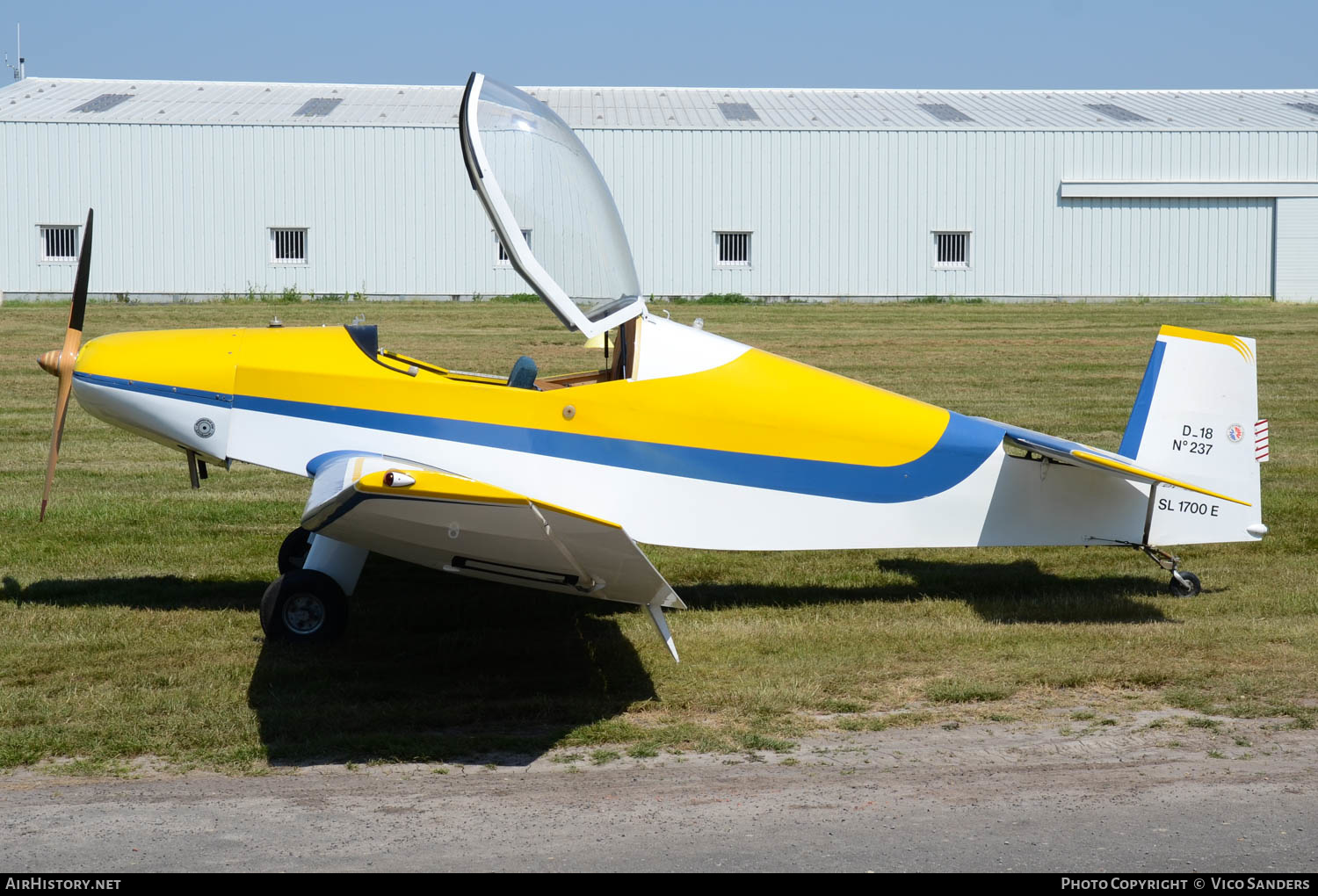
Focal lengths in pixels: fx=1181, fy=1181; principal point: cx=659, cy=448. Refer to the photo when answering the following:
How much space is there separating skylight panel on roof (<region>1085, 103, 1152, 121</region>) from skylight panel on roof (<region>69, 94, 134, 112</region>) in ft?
88.7

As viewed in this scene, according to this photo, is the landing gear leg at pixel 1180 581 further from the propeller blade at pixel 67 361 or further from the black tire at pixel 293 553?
the propeller blade at pixel 67 361

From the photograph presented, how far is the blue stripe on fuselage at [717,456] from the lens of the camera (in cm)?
637

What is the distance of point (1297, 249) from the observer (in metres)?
31.1

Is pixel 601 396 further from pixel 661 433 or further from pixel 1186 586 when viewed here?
pixel 1186 586

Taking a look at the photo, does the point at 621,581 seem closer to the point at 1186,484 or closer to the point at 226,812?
the point at 226,812

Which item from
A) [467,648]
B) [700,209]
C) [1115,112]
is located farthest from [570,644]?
[1115,112]

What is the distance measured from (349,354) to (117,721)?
89.3 inches

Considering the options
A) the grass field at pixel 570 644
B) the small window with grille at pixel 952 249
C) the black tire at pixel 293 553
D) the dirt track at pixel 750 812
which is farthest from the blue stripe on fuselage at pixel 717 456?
the small window with grille at pixel 952 249

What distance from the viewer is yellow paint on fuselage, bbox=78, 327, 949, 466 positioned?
6395 mm

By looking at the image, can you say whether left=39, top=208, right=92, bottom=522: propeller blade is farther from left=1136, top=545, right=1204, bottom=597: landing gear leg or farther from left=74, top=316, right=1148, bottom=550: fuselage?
left=1136, top=545, right=1204, bottom=597: landing gear leg

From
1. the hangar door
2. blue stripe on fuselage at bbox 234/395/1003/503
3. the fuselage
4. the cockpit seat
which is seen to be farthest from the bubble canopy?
the hangar door

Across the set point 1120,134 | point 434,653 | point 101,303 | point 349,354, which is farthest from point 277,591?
point 1120,134

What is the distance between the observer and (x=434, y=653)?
6359 millimetres

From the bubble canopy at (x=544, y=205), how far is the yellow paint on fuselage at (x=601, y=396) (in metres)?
0.59
